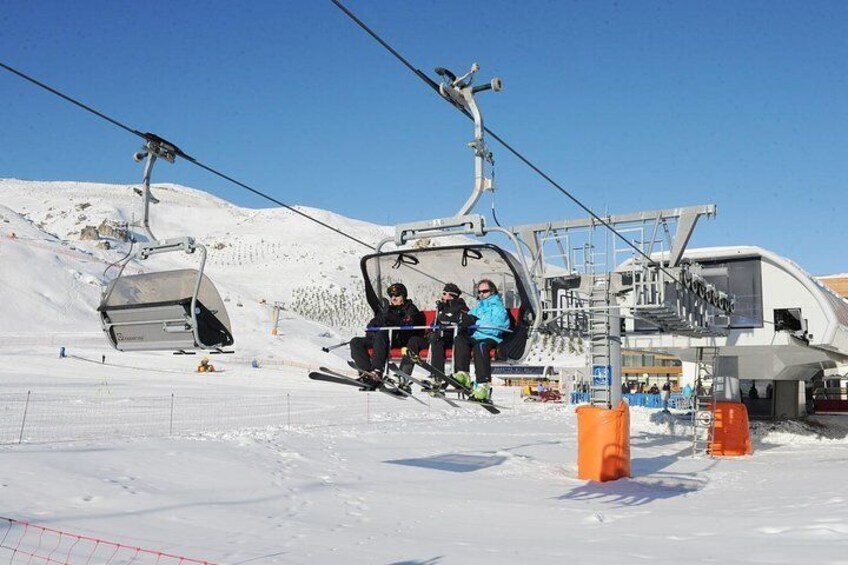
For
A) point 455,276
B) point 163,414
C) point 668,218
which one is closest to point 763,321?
point 668,218

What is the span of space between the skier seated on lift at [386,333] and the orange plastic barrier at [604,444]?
22.8 feet

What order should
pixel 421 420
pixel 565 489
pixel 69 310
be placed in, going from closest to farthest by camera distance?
pixel 565 489 → pixel 421 420 → pixel 69 310

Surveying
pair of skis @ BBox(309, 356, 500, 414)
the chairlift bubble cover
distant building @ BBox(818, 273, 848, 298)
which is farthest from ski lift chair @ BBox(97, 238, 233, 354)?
distant building @ BBox(818, 273, 848, 298)

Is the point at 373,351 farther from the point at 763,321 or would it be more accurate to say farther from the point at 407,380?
the point at 763,321

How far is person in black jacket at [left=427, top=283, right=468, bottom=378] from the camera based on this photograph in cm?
977

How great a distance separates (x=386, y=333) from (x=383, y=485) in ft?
15.2

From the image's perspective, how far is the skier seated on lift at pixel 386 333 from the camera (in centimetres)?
1024

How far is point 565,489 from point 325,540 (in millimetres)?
6664

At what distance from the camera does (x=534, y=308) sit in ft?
29.7

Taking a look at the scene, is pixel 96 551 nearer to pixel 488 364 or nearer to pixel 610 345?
pixel 488 364

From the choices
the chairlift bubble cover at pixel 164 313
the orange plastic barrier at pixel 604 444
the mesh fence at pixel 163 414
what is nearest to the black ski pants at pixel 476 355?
the chairlift bubble cover at pixel 164 313

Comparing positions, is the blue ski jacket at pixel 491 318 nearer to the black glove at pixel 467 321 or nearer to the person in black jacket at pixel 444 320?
the black glove at pixel 467 321

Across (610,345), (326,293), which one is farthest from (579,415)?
(326,293)

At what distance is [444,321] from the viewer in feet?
32.3
